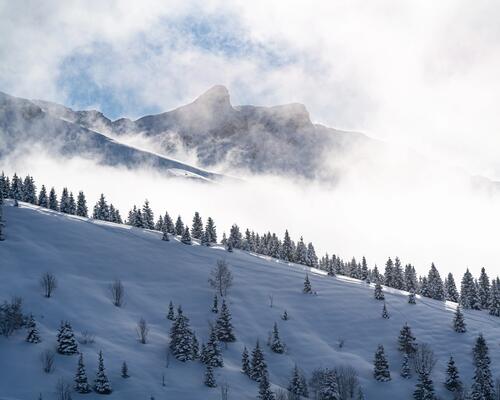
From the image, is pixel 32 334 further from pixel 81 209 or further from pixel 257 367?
pixel 81 209

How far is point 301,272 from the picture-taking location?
13688 cm

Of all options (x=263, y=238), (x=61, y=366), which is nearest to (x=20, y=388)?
(x=61, y=366)

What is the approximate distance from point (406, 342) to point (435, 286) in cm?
4530

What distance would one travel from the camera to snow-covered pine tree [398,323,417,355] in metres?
98.9

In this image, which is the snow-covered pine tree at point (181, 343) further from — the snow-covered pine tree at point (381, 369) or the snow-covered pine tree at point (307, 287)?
the snow-covered pine tree at point (307, 287)

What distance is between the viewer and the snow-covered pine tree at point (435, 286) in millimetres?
138500

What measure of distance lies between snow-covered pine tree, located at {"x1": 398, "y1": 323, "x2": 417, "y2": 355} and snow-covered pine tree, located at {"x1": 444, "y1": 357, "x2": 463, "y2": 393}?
10824mm

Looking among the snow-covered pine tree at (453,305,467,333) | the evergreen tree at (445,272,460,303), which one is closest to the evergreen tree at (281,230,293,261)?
the evergreen tree at (445,272,460,303)

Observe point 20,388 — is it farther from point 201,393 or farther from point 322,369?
point 322,369

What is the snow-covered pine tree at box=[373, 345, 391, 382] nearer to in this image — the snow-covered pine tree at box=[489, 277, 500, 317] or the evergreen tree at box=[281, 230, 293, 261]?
the snow-covered pine tree at box=[489, 277, 500, 317]

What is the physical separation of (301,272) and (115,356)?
70638mm

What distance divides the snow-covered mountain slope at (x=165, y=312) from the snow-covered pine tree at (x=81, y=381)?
1.23 m

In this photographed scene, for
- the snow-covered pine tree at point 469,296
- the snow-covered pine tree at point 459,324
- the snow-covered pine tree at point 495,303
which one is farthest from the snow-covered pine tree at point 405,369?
the snow-covered pine tree at point 469,296

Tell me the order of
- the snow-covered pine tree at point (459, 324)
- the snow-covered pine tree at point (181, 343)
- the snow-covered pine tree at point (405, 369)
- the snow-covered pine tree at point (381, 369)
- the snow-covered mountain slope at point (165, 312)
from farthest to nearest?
the snow-covered pine tree at point (459, 324)
the snow-covered pine tree at point (405, 369)
the snow-covered pine tree at point (381, 369)
the snow-covered pine tree at point (181, 343)
the snow-covered mountain slope at point (165, 312)
